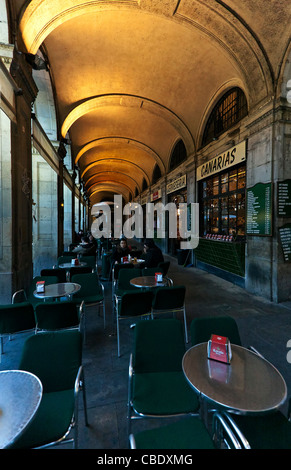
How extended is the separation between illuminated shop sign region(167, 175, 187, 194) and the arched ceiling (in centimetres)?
154

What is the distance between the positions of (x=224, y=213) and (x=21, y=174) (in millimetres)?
6212

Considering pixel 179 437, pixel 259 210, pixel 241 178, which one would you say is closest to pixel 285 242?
pixel 259 210

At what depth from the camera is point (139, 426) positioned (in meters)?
1.88

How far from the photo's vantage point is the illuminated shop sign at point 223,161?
239 inches

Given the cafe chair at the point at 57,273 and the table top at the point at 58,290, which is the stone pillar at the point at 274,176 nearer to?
the table top at the point at 58,290

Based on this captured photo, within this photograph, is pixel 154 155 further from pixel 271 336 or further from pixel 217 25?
pixel 271 336

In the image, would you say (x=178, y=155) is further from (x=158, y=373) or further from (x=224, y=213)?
(x=158, y=373)

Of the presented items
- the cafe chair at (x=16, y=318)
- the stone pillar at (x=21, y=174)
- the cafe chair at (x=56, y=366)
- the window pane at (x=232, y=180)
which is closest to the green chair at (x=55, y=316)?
the cafe chair at (x=16, y=318)

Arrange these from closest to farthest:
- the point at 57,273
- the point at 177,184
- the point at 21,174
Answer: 1. the point at 21,174
2. the point at 57,273
3. the point at 177,184

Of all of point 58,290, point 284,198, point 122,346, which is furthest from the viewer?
point 284,198

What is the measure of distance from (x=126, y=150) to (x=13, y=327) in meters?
14.8

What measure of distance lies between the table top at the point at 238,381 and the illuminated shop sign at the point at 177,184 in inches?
354

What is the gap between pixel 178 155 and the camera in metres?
11.6
